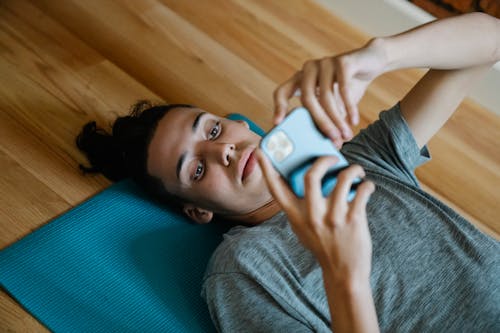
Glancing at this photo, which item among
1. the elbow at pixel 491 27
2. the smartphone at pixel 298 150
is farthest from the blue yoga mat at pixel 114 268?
the elbow at pixel 491 27

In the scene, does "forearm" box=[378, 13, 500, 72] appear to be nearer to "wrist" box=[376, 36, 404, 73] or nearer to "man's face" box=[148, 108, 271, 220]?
"wrist" box=[376, 36, 404, 73]

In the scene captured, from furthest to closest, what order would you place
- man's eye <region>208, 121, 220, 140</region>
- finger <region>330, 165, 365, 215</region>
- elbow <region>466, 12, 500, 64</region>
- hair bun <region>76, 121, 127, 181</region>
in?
hair bun <region>76, 121, 127, 181</region> < man's eye <region>208, 121, 220, 140</region> < elbow <region>466, 12, 500, 64</region> < finger <region>330, 165, 365, 215</region>

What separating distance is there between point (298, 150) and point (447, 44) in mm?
437

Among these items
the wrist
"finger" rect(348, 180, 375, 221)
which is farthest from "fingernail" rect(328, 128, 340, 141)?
the wrist

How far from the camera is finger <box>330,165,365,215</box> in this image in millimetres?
628

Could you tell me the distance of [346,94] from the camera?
0.71 metres

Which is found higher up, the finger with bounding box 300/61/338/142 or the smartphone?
the finger with bounding box 300/61/338/142

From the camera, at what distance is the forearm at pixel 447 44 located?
87cm

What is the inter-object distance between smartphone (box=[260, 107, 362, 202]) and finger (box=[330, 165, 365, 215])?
41mm

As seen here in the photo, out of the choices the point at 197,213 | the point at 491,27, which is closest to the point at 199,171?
the point at 197,213

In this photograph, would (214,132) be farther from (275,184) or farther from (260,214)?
(275,184)

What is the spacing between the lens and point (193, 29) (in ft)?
5.56

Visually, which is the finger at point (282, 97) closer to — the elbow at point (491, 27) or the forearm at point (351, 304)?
the forearm at point (351, 304)

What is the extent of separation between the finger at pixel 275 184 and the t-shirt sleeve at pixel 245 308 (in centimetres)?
28
